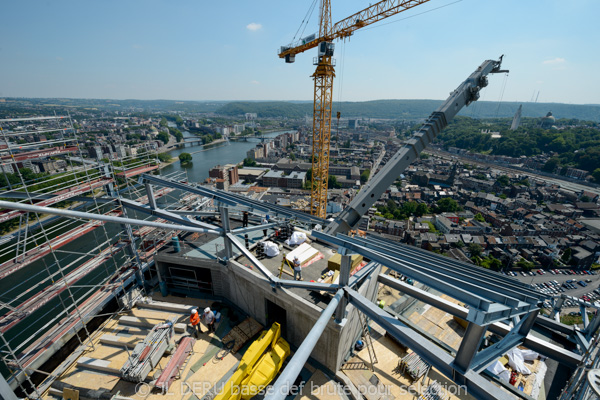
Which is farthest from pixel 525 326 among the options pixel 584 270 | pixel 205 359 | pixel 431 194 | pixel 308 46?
pixel 431 194

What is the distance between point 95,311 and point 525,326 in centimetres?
1389

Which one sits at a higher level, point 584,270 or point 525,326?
point 525,326

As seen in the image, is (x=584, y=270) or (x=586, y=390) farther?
(x=584, y=270)

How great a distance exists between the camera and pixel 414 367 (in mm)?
8422

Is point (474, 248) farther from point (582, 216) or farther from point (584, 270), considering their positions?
point (582, 216)

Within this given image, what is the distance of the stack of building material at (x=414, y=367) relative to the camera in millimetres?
8266

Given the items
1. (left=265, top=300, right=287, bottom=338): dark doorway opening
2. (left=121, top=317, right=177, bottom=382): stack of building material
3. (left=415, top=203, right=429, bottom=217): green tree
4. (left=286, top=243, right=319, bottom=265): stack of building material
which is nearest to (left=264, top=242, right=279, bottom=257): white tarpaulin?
(left=286, top=243, right=319, bottom=265): stack of building material

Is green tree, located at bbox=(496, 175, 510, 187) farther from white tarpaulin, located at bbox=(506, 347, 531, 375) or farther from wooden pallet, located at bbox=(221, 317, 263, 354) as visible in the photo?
wooden pallet, located at bbox=(221, 317, 263, 354)

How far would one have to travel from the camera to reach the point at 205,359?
8.77m

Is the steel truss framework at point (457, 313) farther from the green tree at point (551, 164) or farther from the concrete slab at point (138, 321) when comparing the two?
the green tree at point (551, 164)

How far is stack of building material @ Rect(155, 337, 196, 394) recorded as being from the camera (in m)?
7.74

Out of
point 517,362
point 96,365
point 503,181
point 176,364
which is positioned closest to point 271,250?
point 176,364

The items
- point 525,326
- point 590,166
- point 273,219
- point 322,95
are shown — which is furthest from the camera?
point 590,166

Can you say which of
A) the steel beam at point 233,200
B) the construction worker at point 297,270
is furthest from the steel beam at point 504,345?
Result: the steel beam at point 233,200
